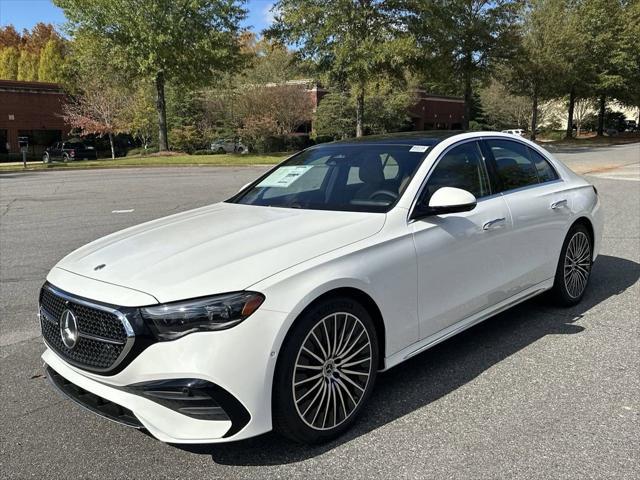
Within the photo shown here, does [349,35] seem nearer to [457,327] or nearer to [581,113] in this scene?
[457,327]

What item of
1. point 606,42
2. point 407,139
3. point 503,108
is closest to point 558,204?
point 407,139

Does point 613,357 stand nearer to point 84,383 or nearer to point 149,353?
point 149,353

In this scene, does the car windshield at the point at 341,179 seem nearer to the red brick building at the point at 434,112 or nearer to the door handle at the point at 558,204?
the door handle at the point at 558,204

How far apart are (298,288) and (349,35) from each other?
26707mm

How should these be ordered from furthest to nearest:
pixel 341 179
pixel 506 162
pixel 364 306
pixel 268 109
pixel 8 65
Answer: pixel 8 65 → pixel 268 109 → pixel 506 162 → pixel 341 179 → pixel 364 306

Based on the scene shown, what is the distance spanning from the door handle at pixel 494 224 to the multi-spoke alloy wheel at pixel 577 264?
Result: 120 cm

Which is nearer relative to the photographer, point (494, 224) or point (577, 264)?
point (494, 224)

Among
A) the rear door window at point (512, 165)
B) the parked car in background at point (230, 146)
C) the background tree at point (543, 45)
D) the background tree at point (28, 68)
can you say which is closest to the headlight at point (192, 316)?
the rear door window at point (512, 165)

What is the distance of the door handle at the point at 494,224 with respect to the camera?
13.2 ft

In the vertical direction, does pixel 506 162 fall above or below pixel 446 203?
above

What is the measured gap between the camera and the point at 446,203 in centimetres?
351

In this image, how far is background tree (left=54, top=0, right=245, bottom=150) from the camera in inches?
1140

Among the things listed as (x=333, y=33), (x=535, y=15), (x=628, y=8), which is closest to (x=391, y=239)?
(x=333, y=33)

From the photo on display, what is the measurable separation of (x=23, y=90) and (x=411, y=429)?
162 ft
